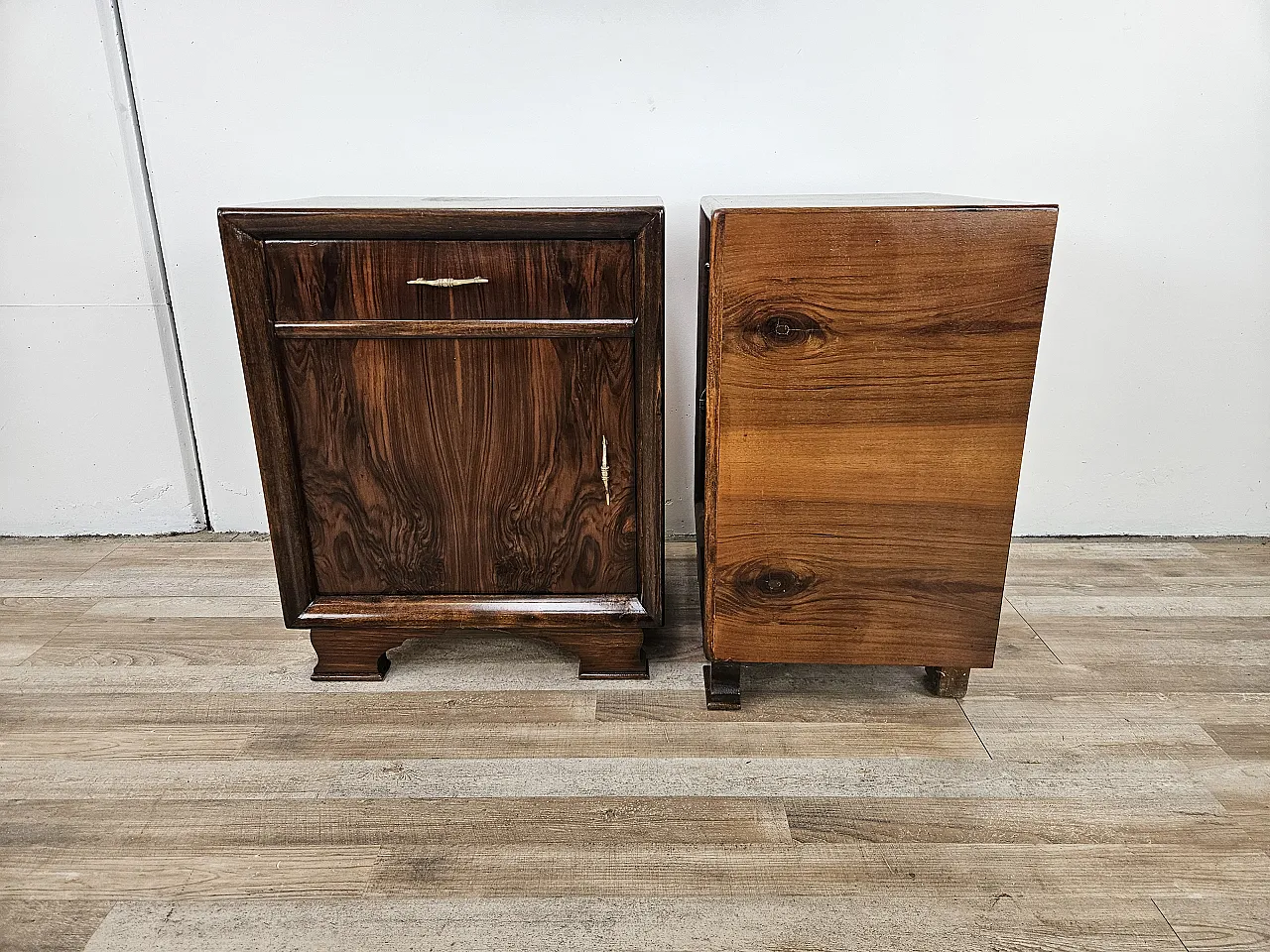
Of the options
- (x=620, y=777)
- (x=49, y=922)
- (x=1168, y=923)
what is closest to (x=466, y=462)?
(x=620, y=777)

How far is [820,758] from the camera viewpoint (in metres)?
1.15

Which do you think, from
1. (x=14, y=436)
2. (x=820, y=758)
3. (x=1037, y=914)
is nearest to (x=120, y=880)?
(x=820, y=758)

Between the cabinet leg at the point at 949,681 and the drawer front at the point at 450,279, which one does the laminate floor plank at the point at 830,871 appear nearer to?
the cabinet leg at the point at 949,681

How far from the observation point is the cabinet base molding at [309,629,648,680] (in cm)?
132

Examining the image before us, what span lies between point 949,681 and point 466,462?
2.58 feet

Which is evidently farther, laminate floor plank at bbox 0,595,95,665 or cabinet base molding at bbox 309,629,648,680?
laminate floor plank at bbox 0,595,95,665

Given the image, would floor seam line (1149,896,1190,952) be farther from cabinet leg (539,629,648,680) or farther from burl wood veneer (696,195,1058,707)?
cabinet leg (539,629,648,680)

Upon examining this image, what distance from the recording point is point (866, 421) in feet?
3.57

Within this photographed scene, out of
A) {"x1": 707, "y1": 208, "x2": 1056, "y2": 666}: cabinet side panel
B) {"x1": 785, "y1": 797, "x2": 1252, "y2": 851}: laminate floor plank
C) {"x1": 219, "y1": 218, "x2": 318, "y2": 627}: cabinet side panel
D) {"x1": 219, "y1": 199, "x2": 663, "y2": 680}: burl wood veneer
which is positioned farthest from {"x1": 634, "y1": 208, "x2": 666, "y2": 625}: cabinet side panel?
A: {"x1": 219, "y1": 218, "x2": 318, "y2": 627}: cabinet side panel

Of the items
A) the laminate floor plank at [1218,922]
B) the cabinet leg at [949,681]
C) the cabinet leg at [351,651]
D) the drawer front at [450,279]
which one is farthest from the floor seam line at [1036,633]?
the cabinet leg at [351,651]

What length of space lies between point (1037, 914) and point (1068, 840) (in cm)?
13

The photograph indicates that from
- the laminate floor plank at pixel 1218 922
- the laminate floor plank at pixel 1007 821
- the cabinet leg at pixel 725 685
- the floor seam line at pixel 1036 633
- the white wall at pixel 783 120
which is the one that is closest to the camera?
the laminate floor plank at pixel 1218 922

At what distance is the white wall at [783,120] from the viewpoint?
1.53 meters

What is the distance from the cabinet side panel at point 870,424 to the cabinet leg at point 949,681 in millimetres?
53
